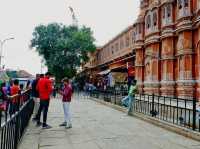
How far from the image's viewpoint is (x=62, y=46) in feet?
185

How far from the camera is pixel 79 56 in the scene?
5944cm

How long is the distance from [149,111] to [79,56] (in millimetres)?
44157

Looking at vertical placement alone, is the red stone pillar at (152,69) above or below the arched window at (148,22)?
below

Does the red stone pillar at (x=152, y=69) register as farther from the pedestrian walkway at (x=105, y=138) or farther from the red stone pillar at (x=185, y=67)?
the pedestrian walkway at (x=105, y=138)

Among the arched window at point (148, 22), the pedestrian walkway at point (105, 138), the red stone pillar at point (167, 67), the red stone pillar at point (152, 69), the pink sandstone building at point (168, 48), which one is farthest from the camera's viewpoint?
the arched window at point (148, 22)

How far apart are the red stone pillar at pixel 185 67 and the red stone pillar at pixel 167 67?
6.71 feet

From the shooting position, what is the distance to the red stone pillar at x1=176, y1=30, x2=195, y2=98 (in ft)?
87.6

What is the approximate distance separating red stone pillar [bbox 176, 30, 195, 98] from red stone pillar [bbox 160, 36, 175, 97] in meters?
2.05

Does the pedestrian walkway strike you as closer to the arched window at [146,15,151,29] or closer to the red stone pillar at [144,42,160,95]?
the red stone pillar at [144,42,160,95]

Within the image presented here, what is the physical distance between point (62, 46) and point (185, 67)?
3151cm

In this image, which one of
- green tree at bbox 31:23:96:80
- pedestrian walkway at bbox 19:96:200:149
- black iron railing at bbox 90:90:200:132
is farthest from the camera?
green tree at bbox 31:23:96:80

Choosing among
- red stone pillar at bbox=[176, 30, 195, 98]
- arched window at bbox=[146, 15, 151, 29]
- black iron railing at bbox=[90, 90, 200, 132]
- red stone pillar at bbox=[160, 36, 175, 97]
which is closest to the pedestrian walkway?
black iron railing at bbox=[90, 90, 200, 132]

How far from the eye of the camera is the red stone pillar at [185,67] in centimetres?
2669

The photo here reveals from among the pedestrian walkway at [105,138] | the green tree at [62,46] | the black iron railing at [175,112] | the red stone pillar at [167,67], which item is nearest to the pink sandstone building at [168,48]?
the red stone pillar at [167,67]
